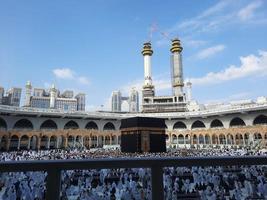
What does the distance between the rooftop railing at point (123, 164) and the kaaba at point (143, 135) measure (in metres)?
28.3

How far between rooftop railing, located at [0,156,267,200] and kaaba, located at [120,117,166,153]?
28327 mm

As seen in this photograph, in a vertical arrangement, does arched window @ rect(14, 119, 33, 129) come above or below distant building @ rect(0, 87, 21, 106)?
below

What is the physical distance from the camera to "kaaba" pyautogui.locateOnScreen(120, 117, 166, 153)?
30062mm

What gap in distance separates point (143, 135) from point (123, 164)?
28867 mm

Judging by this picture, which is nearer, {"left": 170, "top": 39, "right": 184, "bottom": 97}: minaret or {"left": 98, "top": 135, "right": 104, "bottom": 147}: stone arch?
{"left": 98, "top": 135, "right": 104, "bottom": 147}: stone arch

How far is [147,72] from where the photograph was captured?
82500mm

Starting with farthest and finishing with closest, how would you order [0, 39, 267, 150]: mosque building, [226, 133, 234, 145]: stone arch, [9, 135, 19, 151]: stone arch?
[226, 133, 234, 145]: stone arch → [9, 135, 19, 151]: stone arch → [0, 39, 267, 150]: mosque building

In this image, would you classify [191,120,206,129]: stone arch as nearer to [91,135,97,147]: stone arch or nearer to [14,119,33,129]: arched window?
[91,135,97,147]: stone arch

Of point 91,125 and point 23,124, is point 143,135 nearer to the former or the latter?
point 91,125

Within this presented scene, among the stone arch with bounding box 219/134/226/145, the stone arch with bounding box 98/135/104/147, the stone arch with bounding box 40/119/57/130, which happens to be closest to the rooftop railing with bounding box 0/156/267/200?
the stone arch with bounding box 219/134/226/145

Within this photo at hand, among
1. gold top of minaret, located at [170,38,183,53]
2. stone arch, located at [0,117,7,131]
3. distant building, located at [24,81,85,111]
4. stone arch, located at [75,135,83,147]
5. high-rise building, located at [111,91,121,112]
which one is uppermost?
gold top of minaret, located at [170,38,183,53]

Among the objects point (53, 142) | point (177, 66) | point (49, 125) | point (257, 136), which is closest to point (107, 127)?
point (53, 142)

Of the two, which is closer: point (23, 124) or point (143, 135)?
point (143, 135)

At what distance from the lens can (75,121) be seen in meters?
49.4
